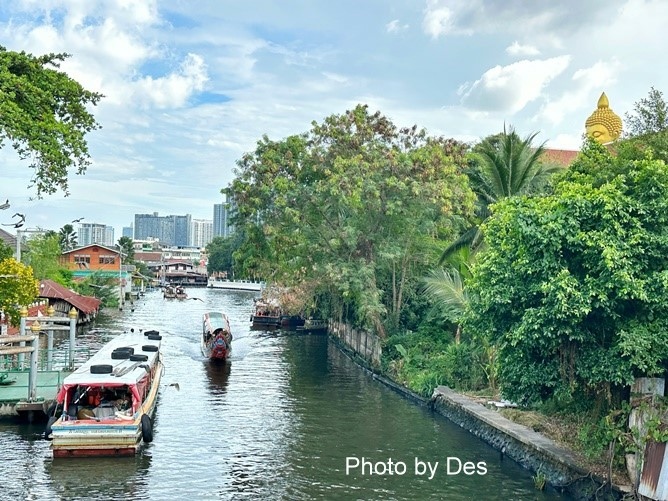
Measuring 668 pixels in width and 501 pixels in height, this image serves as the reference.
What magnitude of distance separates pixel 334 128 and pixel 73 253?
6319cm

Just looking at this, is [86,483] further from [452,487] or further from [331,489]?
[452,487]

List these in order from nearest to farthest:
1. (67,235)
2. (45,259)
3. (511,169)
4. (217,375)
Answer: (511,169) → (217,375) → (45,259) → (67,235)

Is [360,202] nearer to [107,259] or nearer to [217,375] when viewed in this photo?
[217,375]

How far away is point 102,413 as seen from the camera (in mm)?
19047

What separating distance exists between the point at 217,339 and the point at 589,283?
79.9ft

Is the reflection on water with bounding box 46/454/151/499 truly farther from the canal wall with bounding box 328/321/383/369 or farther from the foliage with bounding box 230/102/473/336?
the canal wall with bounding box 328/321/383/369

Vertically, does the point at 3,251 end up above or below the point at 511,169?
below

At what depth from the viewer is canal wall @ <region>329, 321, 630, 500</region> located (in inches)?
594

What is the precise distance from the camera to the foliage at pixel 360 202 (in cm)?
3073

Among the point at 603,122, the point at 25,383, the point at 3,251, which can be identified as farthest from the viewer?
the point at 603,122

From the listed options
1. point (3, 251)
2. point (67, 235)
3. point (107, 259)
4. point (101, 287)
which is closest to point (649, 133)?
point (3, 251)

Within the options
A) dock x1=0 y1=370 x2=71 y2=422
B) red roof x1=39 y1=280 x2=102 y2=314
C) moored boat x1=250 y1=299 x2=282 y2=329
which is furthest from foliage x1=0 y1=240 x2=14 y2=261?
moored boat x1=250 y1=299 x2=282 y2=329

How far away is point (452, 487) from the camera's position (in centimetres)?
1661

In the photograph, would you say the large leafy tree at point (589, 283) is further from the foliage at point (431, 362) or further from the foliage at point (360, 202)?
the foliage at point (360, 202)
